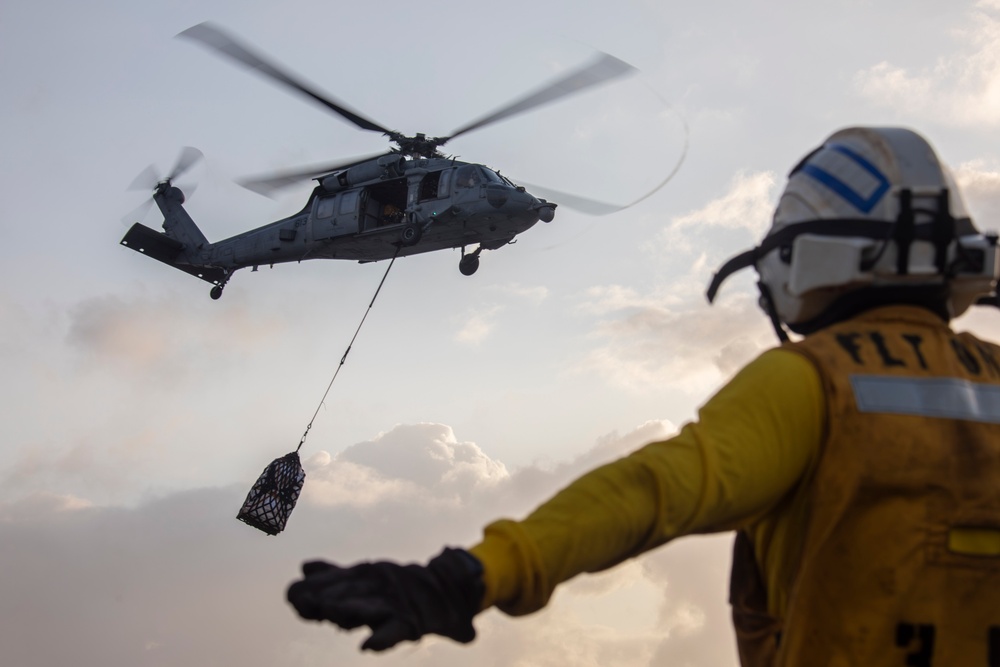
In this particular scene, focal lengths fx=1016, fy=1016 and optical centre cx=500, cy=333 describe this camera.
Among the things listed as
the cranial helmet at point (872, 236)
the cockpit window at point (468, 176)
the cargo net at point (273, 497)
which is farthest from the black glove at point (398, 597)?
the cockpit window at point (468, 176)

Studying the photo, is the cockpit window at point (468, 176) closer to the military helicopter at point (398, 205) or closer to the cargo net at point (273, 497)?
the military helicopter at point (398, 205)

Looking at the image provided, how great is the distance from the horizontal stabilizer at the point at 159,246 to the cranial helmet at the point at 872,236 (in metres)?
20.8

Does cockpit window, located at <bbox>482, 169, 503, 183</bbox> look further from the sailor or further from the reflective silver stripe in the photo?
the reflective silver stripe

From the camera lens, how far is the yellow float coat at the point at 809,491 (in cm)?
199

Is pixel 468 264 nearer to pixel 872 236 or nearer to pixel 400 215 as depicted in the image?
pixel 400 215

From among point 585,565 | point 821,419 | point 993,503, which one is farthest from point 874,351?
point 585,565

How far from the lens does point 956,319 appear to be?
107 inches

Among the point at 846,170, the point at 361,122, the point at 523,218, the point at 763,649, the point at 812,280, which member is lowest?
the point at 763,649

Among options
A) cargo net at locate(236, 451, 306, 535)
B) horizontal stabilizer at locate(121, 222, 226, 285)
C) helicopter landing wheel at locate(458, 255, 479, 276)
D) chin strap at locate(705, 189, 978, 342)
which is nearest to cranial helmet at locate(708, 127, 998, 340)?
chin strap at locate(705, 189, 978, 342)

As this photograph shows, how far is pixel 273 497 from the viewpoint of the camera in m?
10.2

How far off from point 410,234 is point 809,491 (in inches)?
583

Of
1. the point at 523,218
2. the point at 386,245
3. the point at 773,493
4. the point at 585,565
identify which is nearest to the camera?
the point at 585,565

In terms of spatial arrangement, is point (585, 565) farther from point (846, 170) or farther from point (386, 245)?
point (386, 245)

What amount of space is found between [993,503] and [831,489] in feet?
1.23
